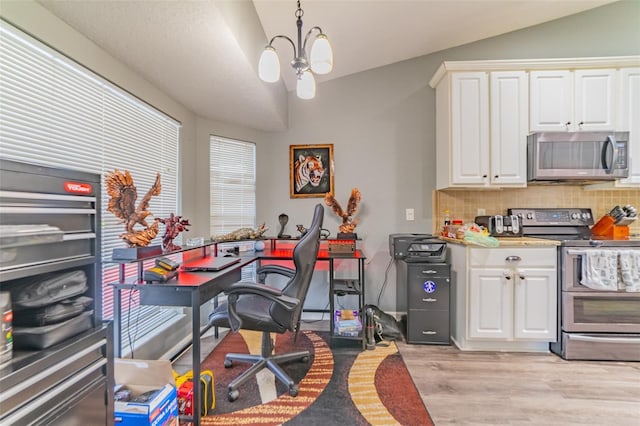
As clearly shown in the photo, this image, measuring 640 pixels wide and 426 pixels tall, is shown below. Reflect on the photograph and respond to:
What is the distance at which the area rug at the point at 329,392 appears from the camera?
1.55 m

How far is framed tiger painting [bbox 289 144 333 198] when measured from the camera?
3107 mm

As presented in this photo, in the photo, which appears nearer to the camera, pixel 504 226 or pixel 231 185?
pixel 504 226

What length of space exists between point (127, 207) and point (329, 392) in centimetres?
168

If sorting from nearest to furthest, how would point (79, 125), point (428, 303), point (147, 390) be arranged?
point (147, 390)
point (79, 125)
point (428, 303)

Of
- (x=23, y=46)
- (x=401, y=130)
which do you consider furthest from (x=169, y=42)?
(x=401, y=130)

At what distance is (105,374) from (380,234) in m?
2.52

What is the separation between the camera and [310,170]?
10.3ft

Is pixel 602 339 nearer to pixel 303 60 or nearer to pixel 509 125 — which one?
pixel 509 125

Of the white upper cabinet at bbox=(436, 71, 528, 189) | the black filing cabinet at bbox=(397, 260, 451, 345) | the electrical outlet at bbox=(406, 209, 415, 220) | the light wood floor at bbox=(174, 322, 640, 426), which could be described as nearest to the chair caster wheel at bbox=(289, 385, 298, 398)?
the light wood floor at bbox=(174, 322, 640, 426)

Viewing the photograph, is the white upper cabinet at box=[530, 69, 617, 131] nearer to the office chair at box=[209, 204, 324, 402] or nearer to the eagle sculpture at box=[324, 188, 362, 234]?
the eagle sculpture at box=[324, 188, 362, 234]

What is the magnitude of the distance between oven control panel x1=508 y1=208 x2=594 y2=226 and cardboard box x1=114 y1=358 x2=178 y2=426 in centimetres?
Answer: 315

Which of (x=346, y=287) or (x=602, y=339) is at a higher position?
(x=346, y=287)

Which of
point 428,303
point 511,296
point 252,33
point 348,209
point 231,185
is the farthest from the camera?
point 231,185

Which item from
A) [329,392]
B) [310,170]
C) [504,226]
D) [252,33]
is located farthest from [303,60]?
[504,226]
